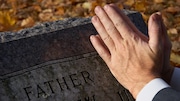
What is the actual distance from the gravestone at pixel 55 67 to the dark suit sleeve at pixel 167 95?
36 centimetres

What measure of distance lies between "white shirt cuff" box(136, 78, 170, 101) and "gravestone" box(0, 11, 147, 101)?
0.97ft

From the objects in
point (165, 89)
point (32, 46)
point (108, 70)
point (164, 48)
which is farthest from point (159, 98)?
point (32, 46)

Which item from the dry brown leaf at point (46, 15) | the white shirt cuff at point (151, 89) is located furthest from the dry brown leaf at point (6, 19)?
the white shirt cuff at point (151, 89)

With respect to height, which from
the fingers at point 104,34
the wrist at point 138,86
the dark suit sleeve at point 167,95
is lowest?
the dark suit sleeve at point 167,95

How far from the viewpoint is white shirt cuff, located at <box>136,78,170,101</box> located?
4.81 feet

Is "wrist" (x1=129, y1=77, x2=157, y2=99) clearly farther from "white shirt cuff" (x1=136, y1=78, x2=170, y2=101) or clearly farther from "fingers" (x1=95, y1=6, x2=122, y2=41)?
"fingers" (x1=95, y1=6, x2=122, y2=41)

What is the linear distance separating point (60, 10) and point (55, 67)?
1.84m

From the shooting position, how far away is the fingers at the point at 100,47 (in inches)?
64.1

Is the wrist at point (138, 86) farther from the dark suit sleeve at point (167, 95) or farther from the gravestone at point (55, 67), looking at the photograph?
the gravestone at point (55, 67)

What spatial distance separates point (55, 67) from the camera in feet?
5.65

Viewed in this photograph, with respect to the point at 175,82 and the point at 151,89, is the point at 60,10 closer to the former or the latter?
the point at 175,82

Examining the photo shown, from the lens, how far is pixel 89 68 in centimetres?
177

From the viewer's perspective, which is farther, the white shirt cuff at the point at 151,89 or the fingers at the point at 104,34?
the fingers at the point at 104,34

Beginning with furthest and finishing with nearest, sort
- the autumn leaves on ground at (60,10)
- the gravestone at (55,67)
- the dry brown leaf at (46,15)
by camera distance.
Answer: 1. the dry brown leaf at (46,15)
2. the autumn leaves on ground at (60,10)
3. the gravestone at (55,67)
